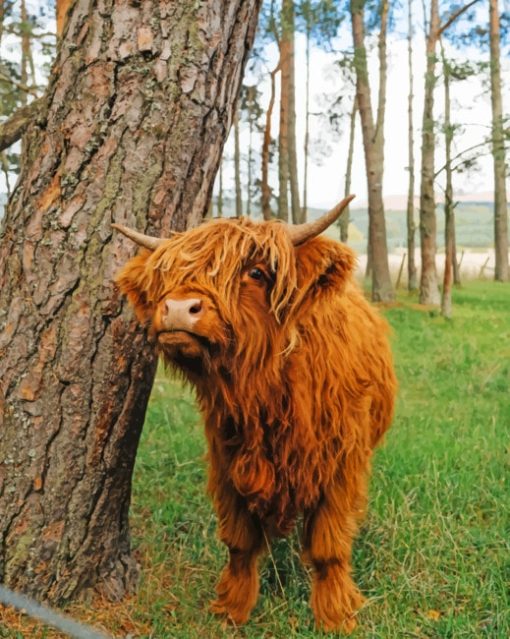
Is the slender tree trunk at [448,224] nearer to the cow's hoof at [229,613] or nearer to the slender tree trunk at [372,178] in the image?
the slender tree trunk at [372,178]

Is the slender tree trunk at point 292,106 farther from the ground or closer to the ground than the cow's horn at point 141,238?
farther from the ground

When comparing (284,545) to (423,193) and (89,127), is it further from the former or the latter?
(423,193)

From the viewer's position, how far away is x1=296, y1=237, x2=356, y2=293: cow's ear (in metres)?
2.80

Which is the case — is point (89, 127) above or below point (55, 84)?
below

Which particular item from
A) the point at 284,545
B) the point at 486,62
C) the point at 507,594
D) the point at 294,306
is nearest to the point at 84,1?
the point at 294,306

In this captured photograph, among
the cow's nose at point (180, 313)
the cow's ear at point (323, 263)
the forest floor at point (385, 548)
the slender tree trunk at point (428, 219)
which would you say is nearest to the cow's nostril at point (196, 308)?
the cow's nose at point (180, 313)

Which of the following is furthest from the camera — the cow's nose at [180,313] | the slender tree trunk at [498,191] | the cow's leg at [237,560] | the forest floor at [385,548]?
the slender tree trunk at [498,191]

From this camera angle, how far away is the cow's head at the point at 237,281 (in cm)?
261

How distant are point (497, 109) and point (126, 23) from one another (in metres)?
26.8

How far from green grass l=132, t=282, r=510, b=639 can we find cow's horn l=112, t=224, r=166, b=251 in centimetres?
140

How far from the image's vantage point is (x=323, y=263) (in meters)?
2.80

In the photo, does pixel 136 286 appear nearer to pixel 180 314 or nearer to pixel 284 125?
pixel 180 314

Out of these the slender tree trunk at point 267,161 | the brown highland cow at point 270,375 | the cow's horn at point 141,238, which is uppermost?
the slender tree trunk at point 267,161

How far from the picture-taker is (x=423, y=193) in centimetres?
1817
